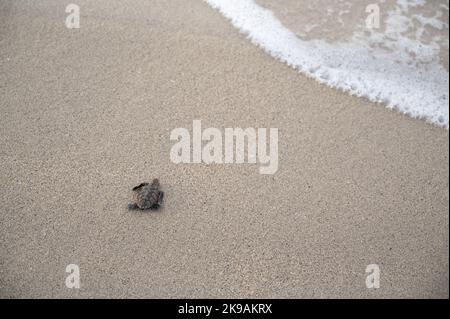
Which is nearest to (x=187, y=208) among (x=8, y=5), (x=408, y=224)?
(x=408, y=224)

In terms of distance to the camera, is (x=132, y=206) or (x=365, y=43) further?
(x=365, y=43)
